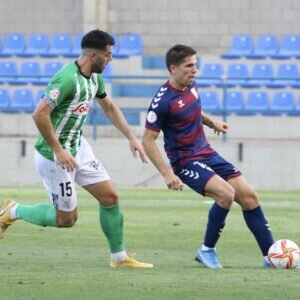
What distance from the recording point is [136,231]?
1395 centimetres

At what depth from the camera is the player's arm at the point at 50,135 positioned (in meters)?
9.48

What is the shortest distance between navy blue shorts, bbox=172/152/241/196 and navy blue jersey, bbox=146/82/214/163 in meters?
0.06

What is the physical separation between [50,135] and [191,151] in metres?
1.38

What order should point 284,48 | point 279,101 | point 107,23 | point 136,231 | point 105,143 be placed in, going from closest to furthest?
1. point 136,231
2. point 105,143
3. point 279,101
4. point 284,48
5. point 107,23

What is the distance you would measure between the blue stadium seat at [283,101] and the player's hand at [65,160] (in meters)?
16.9

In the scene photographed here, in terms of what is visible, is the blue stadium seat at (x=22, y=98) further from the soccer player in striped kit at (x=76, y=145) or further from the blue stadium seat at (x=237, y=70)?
the soccer player in striped kit at (x=76, y=145)

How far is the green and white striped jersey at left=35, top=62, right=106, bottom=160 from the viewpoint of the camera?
9633mm

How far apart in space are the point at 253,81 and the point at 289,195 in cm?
566

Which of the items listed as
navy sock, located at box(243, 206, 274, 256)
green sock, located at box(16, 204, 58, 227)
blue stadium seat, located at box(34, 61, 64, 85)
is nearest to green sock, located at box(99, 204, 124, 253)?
green sock, located at box(16, 204, 58, 227)

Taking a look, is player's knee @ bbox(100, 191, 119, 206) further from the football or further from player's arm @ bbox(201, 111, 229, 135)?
the football

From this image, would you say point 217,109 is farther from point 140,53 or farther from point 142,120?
point 140,53

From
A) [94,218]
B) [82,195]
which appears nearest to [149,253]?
[94,218]

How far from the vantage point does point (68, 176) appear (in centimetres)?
1004

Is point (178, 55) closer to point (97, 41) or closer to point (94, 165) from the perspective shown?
point (97, 41)
